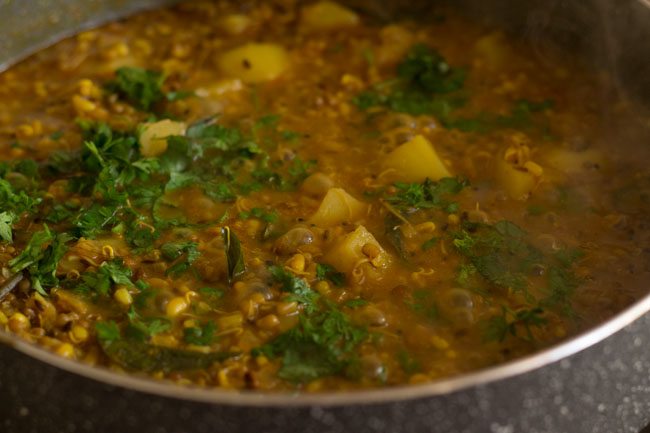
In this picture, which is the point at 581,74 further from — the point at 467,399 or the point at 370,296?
the point at 467,399

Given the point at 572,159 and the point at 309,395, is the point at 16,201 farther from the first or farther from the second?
the point at 572,159

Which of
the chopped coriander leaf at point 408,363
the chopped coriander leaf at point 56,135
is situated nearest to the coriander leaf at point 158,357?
the chopped coriander leaf at point 408,363

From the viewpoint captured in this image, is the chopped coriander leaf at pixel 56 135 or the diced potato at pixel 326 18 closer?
the chopped coriander leaf at pixel 56 135

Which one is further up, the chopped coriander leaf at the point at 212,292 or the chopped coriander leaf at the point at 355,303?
the chopped coriander leaf at the point at 212,292

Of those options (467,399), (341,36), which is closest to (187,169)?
(341,36)

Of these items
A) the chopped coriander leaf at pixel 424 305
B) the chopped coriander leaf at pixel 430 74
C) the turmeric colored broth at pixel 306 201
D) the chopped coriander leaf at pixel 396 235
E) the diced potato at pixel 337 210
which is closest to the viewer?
the turmeric colored broth at pixel 306 201

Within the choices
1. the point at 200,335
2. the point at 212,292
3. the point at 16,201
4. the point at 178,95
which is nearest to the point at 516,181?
the point at 212,292

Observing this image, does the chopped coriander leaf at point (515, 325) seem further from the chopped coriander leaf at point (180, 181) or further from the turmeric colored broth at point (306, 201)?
the chopped coriander leaf at point (180, 181)

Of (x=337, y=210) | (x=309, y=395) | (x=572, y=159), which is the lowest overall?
(x=572, y=159)
